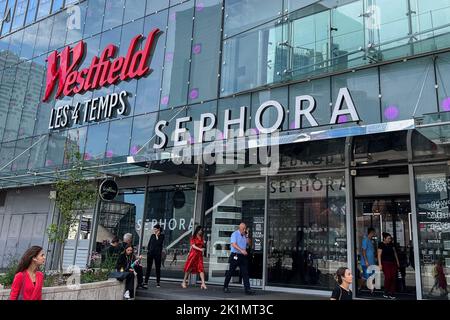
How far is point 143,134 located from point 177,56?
2945 mm

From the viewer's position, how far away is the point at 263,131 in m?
11.4

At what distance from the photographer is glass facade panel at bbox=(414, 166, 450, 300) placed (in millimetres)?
9180

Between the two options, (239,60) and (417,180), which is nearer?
(417,180)

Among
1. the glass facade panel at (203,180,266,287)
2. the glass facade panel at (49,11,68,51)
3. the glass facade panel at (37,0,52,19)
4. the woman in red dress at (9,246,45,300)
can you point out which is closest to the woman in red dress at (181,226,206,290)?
the glass facade panel at (203,180,266,287)

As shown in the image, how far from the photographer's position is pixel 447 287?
8992 mm

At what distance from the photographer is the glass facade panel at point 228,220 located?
12133 mm

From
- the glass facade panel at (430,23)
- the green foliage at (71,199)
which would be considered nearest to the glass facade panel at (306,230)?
the glass facade panel at (430,23)

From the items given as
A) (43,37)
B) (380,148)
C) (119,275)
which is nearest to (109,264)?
(119,275)

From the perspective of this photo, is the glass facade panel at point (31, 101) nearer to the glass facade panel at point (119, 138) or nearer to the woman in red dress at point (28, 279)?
the glass facade panel at point (119, 138)

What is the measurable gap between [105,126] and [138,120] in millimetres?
1787

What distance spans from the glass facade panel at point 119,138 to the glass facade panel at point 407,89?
8.90 metres

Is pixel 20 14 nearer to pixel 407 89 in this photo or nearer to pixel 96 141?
pixel 96 141

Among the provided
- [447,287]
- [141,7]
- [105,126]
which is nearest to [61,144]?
[105,126]
